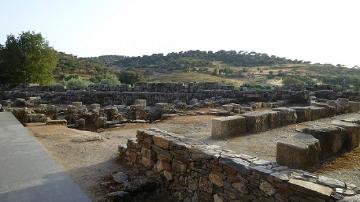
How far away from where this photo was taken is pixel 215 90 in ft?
81.0

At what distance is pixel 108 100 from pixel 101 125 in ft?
32.8

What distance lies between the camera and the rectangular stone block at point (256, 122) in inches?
399

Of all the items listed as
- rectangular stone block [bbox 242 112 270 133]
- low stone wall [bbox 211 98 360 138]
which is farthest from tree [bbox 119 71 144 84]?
rectangular stone block [bbox 242 112 270 133]

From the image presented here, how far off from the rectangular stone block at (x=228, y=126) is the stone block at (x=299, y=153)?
8.79 ft

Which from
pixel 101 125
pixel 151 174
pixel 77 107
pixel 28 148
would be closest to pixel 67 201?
pixel 151 174

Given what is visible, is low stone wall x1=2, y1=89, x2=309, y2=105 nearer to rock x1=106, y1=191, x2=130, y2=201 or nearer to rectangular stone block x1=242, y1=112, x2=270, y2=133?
rectangular stone block x1=242, y1=112, x2=270, y2=133

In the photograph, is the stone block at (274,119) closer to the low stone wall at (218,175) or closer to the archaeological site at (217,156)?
the archaeological site at (217,156)

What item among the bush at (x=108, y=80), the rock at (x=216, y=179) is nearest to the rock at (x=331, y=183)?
the rock at (x=216, y=179)

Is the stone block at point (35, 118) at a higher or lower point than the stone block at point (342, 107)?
lower

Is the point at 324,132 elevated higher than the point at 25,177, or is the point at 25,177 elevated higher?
the point at 324,132

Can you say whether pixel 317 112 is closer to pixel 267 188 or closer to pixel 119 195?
pixel 267 188

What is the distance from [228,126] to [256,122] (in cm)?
107

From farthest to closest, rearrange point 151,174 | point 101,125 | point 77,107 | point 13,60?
point 13,60
point 77,107
point 101,125
point 151,174

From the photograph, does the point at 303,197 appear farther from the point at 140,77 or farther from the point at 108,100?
the point at 140,77
